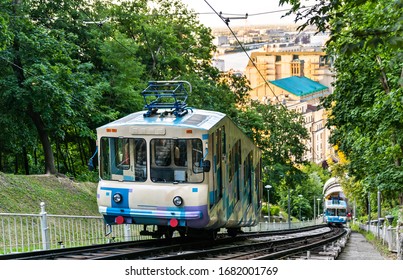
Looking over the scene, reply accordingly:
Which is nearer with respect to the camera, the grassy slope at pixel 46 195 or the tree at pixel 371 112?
the tree at pixel 371 112

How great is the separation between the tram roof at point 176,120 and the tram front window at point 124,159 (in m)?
0.36

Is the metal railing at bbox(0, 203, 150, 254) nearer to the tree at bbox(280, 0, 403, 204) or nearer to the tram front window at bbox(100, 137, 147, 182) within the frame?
the tram front window at bbox(100, 137, 147, 182)

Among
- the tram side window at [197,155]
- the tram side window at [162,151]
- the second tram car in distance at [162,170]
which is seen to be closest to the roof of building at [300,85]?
the second tram car in distance at [162,170]

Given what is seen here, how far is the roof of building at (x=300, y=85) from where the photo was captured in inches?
1823

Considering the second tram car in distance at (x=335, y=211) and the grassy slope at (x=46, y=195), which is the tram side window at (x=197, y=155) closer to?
the grassy slope at (x=46, y=195)

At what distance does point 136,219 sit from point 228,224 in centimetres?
328

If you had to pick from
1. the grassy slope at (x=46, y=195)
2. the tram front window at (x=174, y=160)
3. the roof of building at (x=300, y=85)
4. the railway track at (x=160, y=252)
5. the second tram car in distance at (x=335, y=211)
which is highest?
the roof of building at (x=300, y=85)

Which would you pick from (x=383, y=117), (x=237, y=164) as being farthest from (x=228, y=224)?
(x=383, y=117)

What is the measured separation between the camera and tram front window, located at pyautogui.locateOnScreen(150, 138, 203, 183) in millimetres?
14461

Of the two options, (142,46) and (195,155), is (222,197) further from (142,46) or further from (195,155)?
(142,46)

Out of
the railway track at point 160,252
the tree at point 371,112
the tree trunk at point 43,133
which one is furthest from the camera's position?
the tree trunk at point 43,133

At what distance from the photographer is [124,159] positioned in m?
15.1

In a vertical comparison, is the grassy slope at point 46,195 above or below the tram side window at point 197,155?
below

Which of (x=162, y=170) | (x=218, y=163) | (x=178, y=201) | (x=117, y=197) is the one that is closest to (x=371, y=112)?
(x=218, y=163)
